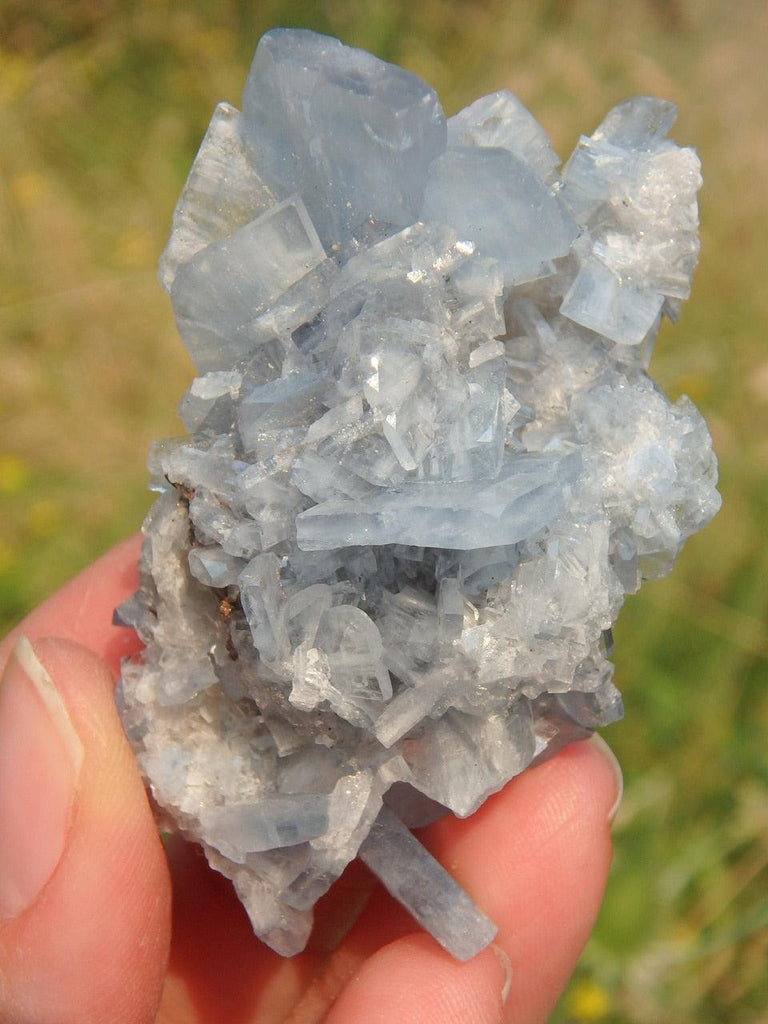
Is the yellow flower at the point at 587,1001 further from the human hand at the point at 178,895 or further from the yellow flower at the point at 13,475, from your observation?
the yellow flower at the point at 13,475

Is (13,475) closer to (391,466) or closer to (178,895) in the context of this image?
(178,895)

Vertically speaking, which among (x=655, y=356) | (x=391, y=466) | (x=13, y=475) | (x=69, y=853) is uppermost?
(x=391, y=466)

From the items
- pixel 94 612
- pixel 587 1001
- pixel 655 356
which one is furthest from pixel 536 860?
pixel 655 356

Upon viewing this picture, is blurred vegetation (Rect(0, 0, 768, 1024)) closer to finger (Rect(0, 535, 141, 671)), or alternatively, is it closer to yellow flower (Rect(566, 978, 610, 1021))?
yellow flower (Rect(566, 978, 610, 1021))

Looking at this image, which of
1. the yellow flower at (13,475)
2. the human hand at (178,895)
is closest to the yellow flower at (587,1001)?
the human hand at (178,895)

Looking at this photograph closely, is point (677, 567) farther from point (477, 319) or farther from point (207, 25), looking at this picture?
point (207, 25)

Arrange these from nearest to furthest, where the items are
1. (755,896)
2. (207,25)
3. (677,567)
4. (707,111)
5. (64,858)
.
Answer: (64,858)
(755,896)
(677,567)
(707,111)
(207,25)

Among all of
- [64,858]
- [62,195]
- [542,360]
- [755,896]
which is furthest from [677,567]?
[62,195]
